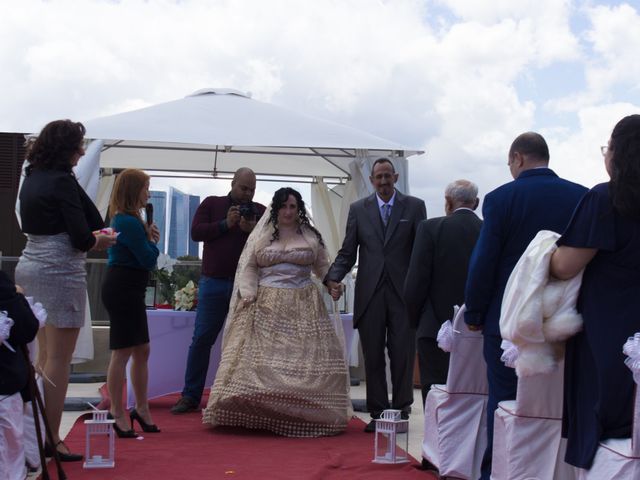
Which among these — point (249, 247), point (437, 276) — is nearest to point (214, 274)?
point (249, 247)

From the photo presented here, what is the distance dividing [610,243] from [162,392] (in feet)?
18.1

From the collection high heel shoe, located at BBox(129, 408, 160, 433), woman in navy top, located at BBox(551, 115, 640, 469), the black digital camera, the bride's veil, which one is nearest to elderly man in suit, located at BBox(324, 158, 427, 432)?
the bride's veil

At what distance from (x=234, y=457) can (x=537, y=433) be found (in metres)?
2.20

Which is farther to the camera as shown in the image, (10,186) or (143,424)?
(10,186)

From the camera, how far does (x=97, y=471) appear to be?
4953 millimetres

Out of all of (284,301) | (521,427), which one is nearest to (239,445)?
(284,301)

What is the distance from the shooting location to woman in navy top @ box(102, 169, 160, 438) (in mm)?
5906

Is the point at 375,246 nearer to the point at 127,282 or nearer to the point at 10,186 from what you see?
the point at 127,282

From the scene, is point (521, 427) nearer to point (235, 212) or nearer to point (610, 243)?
point (610, 243)

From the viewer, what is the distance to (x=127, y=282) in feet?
19.7

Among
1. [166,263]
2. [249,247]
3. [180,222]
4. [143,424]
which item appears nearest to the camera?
[143,424]

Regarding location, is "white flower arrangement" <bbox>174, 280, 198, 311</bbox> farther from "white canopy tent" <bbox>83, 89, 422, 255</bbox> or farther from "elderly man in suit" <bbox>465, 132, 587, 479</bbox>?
"elderly man in suit" <bbox>465, 132, 587, 479</bbox>

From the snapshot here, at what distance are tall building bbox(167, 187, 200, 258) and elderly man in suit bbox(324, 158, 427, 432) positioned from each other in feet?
12.1

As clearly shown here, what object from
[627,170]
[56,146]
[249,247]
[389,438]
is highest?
[56,146]
